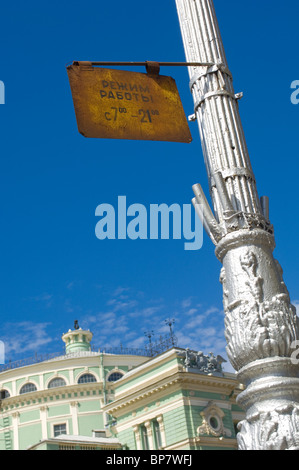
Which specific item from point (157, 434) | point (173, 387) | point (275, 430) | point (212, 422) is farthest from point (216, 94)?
point (157, 434)

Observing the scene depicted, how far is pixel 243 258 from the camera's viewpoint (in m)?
5.04

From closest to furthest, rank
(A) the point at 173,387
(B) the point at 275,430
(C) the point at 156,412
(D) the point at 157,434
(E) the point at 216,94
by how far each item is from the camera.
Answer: (B) the point at 275,430 < (E) the point at 216,94 < (A) the point at 173,387 < (C) the point at 156,412 < (D) the point at 157,434

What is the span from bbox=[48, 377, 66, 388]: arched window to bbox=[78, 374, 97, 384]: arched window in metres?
1.37

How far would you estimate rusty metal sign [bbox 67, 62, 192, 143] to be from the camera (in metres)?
5.76

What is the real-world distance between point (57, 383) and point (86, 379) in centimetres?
234

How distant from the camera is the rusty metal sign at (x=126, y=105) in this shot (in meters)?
5.76

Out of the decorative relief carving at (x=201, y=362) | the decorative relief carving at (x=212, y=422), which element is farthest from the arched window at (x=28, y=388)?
the decorative relief carving at (x=212, y=422)

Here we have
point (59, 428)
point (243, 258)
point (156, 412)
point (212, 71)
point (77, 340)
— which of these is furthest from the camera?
point (77, 340)

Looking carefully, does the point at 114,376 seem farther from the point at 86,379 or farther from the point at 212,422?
the point at 212,422

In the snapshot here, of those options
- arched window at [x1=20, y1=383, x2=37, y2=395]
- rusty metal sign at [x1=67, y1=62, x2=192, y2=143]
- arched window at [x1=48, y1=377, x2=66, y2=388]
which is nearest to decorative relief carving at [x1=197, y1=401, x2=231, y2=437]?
arched window at [x1=48, y1=377, x2=66, y2=388]

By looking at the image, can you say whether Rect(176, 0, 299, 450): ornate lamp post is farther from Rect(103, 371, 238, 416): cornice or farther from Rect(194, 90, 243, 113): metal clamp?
Rect(103, 371, 238, 416): cornice
